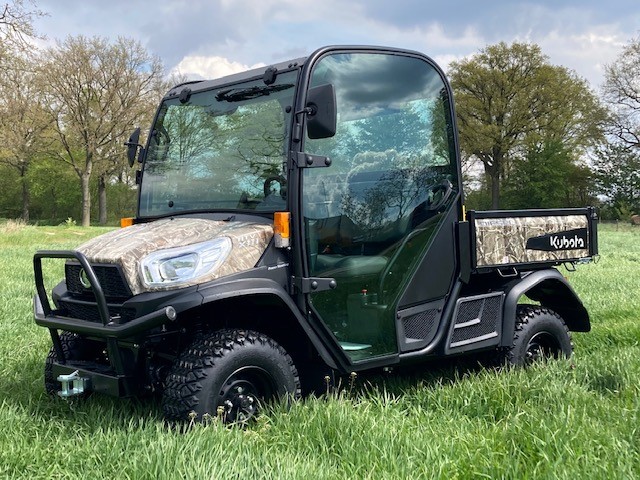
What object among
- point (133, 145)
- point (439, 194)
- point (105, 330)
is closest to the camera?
point (105, 330)

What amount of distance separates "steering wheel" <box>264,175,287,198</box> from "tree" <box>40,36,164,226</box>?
3452 centimetres

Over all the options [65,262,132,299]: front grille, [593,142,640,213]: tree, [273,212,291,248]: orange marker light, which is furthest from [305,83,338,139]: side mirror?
[593,142,640,213]: tree

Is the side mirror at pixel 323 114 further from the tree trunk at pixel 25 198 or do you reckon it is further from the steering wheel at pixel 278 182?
the tree trunk at pixel 25 198

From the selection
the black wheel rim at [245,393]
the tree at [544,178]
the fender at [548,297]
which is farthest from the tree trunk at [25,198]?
the black wheel rim at [245,393]

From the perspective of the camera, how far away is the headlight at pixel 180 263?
3438 millimetres

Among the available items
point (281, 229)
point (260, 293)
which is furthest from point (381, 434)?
point (281, 229)

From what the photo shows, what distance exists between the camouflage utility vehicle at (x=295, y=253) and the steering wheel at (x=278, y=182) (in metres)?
0.01

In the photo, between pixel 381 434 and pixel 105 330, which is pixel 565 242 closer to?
pixel 381 434

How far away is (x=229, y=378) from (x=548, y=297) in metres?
3.09

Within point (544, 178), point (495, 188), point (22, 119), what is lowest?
point (495, 188)

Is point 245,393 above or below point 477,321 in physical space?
below

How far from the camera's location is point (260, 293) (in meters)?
3.51

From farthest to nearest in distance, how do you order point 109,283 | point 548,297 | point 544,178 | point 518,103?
1. point 544,178
2. point 518,103
3. point 548,297
4. point 109,283

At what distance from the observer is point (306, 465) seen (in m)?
2.86
